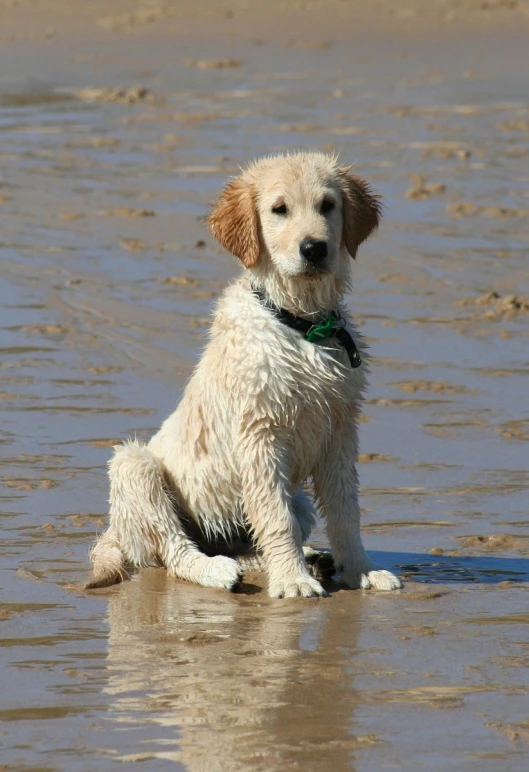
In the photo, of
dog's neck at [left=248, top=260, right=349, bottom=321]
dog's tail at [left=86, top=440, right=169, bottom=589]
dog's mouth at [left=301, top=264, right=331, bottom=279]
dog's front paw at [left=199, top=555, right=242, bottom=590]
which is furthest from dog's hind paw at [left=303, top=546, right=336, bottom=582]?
dog's mouth at [left=301, top=264, right=331, bottom=279]

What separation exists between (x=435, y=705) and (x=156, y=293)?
6197 mm

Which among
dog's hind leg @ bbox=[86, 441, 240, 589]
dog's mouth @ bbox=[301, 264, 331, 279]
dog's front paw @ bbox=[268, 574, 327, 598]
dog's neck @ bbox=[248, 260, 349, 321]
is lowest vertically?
dog's front paw @ bbox=[268, 574, 327, 598]

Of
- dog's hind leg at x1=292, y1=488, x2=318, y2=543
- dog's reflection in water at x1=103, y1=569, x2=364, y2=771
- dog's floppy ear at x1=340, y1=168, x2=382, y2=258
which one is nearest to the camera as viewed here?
dog's reflection in water at x1=103, y1=569, x2=364, y2=771

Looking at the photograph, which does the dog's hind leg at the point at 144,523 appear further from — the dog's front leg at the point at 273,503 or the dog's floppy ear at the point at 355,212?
the dog's floppy ear at the point at 355,212

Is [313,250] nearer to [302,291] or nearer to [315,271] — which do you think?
[315,271]

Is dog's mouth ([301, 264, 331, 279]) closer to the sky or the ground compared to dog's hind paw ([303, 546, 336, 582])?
closer to the sky

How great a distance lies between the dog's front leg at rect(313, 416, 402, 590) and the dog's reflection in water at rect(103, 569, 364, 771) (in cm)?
16

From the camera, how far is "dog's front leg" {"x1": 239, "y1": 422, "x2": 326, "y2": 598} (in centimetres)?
579

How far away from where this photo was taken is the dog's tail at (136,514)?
6.15m

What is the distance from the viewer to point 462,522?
21.8 feet

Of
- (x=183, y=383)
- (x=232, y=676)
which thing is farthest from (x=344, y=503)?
(x=183, y=383)

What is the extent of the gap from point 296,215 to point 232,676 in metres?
2.03

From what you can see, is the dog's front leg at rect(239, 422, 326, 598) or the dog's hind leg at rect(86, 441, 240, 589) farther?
the dog's hind leg at rect(86, 441, 240, 589)

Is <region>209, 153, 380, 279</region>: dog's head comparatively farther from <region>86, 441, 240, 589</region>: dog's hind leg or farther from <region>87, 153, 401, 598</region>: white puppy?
<region>86, 441, 240, 589</region>: dog's hind leg
